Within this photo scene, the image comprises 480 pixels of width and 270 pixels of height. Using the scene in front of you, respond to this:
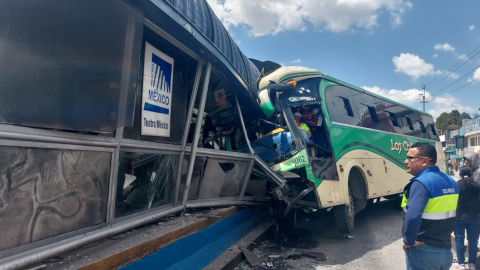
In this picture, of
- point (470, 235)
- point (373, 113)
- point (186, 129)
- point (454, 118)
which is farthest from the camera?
point (454, 118)

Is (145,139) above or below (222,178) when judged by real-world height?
above

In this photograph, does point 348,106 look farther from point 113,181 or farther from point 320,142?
point 113,181

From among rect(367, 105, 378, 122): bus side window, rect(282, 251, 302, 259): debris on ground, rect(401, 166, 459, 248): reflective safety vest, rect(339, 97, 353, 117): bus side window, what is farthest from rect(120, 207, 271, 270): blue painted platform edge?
rect(367, 105, 378, 122): bus side window

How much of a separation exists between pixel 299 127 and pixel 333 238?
2.37 metres

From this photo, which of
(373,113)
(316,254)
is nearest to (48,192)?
(316,254)

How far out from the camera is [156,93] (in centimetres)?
368

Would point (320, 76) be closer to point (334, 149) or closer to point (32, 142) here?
point (334, 149)

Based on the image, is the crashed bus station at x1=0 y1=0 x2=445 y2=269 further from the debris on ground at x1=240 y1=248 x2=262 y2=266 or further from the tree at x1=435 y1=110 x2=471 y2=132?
the tree at x1=435 y1=110 x2=471 y2=132

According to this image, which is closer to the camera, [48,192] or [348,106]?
[48,192]

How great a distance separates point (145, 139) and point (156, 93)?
56 cm

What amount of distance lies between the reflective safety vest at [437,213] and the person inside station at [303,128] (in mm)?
3193

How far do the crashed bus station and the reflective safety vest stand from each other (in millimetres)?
2389

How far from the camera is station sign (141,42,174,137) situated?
11.5ft

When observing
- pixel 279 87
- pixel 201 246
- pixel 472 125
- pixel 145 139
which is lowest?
pixel 201 246
